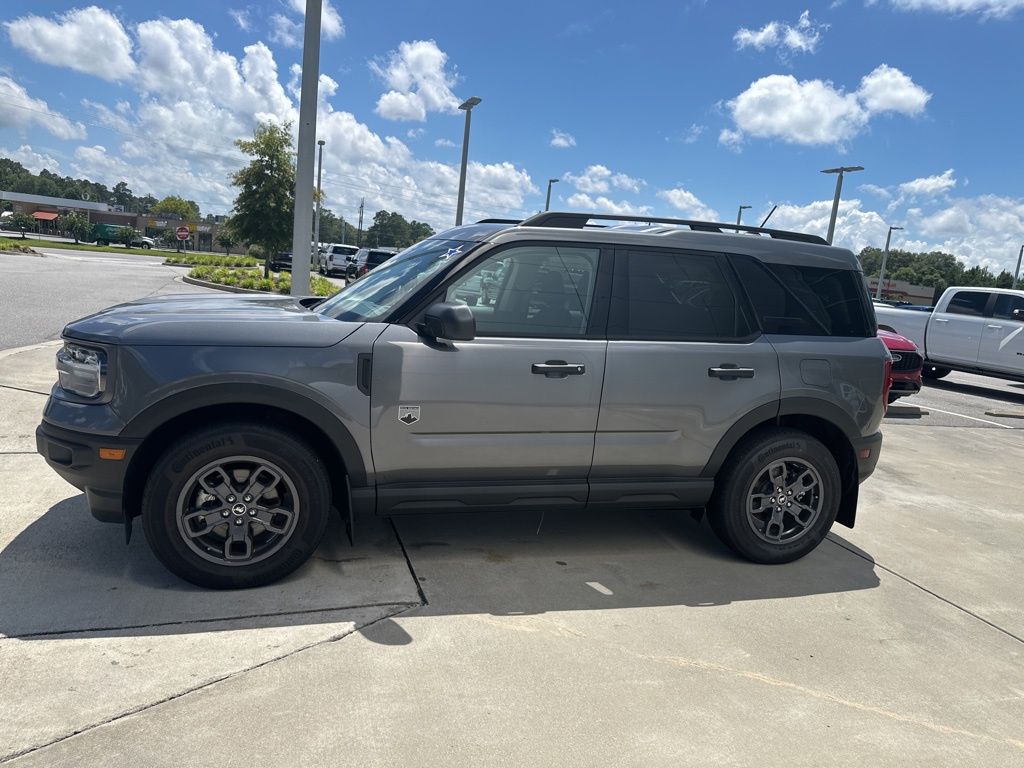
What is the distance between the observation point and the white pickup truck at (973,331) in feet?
45.1

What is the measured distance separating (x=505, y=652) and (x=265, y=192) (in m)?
25.9

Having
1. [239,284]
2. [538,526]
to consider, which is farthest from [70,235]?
[538,526]

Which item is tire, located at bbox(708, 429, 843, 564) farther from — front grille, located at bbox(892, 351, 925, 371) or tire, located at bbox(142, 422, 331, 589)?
front grille, located at bbox(892, 351, 925, 371)

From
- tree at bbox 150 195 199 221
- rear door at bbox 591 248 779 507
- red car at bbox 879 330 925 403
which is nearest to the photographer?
rear door at bbox 591 248 779 507

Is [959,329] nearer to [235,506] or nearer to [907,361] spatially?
[907,361]

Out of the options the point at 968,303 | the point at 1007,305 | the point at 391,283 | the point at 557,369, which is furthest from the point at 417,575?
the point at 968,303

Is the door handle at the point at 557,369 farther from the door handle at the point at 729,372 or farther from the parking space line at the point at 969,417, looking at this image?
the parking space line at the point at 969,417

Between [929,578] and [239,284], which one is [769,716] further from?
[239,284]

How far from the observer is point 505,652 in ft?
10.6

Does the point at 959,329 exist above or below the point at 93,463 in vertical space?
above

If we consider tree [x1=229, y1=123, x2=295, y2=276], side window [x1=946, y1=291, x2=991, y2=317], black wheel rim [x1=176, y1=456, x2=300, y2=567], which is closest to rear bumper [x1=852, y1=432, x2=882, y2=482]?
black wheel rim [x1=176, y1=456, x2=300, y2=567]

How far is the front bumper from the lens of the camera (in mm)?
3355

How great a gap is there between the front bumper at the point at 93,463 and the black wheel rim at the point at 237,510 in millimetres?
283

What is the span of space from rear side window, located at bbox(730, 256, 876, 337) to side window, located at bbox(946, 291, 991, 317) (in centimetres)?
1188
